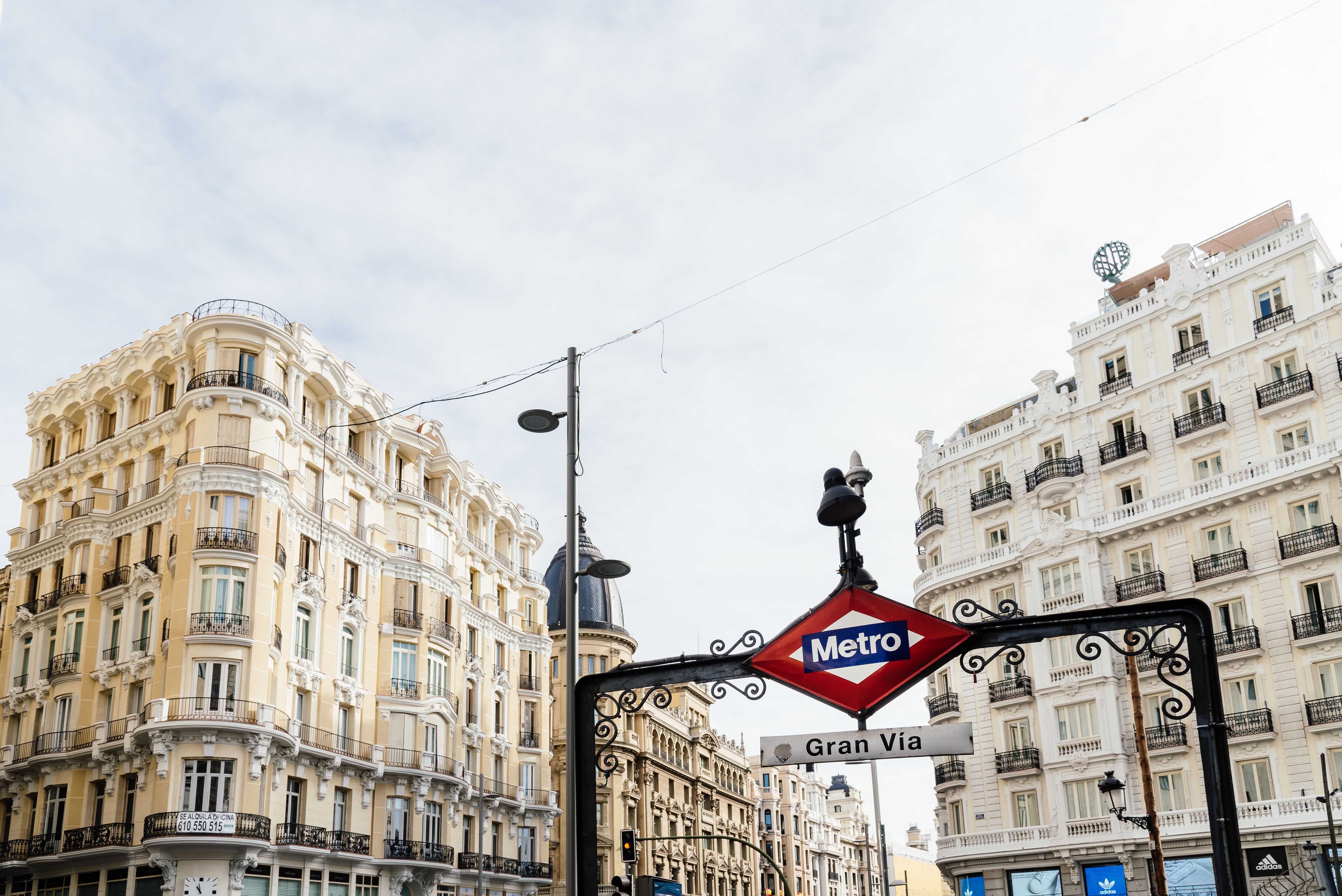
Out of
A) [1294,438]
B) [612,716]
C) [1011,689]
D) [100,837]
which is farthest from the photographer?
[1011,689]

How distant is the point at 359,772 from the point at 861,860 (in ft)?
340

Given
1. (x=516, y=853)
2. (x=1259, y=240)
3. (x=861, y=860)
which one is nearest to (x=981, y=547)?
(x=1259, y=240)

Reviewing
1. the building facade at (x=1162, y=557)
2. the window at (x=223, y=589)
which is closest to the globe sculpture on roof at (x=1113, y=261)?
the building facade at (x=1162, y=557)

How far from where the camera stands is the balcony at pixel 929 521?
5584cm

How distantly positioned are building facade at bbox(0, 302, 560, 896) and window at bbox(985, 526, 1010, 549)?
81.2 feet

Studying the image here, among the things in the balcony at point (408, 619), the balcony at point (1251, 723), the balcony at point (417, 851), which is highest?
the balcony at point (408, 619)

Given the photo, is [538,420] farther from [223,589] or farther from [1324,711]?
[1324,711]

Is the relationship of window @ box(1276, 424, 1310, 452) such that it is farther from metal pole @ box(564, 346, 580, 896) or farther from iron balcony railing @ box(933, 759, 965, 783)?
metal pole @ box(564, 346, 580, 896)

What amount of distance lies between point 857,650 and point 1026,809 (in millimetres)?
42843

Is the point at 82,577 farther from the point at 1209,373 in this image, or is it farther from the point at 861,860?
the point at 861,860

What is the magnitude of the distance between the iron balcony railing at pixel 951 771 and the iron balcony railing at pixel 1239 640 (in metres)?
12.2

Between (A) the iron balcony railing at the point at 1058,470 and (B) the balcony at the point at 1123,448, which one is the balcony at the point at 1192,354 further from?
(A) the iron balcony railing at the point at 1058,470

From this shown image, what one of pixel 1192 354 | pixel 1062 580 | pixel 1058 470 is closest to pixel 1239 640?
pixel 1062 580

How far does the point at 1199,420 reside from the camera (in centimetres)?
4659
